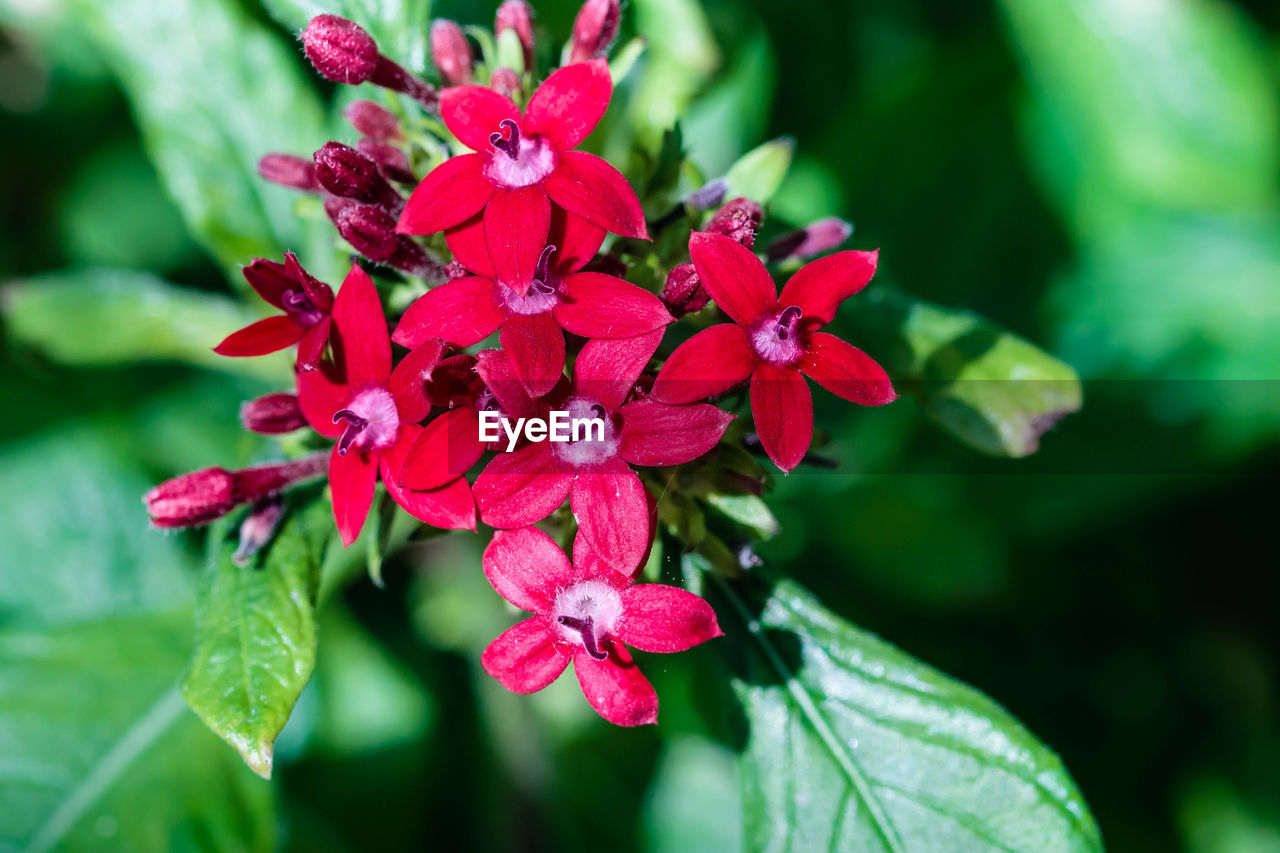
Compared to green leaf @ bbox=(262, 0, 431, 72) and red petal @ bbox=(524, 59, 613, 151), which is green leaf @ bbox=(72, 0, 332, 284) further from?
red petal @ bbox=(524, 59, 613, 151)

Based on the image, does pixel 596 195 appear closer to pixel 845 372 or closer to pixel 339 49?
pixel 845 372

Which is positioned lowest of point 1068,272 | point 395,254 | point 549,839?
point 549,839

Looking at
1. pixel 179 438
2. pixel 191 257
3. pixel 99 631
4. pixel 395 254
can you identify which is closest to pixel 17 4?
pixel 191 257

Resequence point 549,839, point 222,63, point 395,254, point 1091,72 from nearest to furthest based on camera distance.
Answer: point 395,254 → point 222,63 → point 549,839 → point 1091,72

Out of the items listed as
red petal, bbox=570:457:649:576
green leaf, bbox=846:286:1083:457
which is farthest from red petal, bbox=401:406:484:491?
green leaf, bbox=846:286:1083:457

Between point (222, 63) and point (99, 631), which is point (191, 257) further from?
point (99, 631)

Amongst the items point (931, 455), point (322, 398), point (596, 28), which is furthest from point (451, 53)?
point (931, 455)

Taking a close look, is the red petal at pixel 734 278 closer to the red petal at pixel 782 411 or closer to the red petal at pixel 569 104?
the red petal at pixel 782 411
